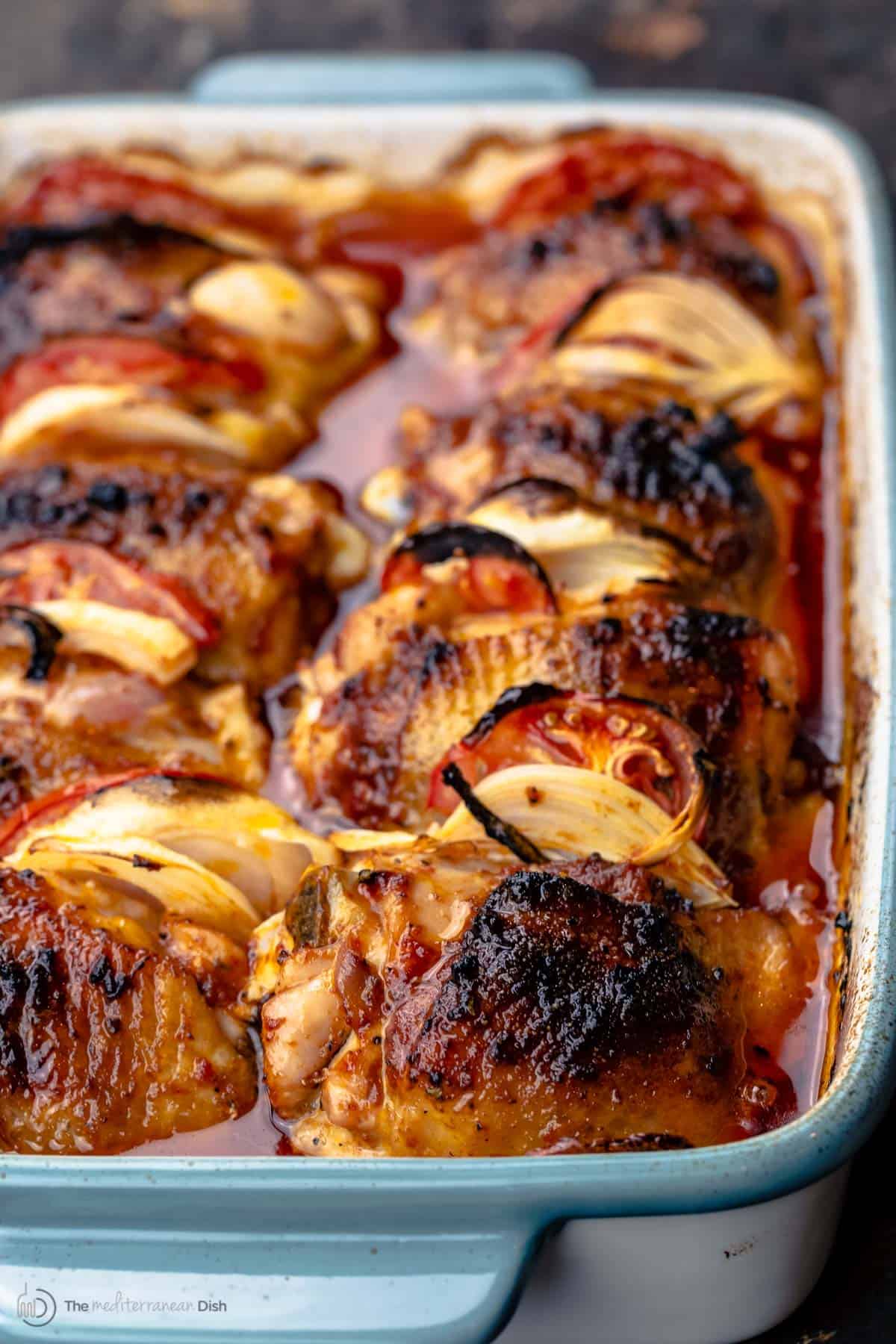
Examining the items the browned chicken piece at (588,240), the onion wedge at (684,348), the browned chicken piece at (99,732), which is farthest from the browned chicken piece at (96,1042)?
the browned chicken piece at (588,240)

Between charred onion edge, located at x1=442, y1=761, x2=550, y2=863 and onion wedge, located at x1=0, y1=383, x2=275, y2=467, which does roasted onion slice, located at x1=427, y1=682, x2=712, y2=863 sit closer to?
charred onion edge, located at x1=442, y1=761, x2=550, y2=863

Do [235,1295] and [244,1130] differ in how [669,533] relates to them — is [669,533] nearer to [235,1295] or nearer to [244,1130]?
[244,1130]

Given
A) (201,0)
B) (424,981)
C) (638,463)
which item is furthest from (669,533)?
(201,0)

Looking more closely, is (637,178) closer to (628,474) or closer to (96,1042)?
(628,474)

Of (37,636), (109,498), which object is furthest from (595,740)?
(109,498)

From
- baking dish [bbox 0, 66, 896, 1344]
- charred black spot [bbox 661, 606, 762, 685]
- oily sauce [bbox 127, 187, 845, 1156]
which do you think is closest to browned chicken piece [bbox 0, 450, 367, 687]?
oily sauce [bbox 127, 187, 845, 1156]

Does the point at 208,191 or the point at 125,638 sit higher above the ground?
the point at 208,191
